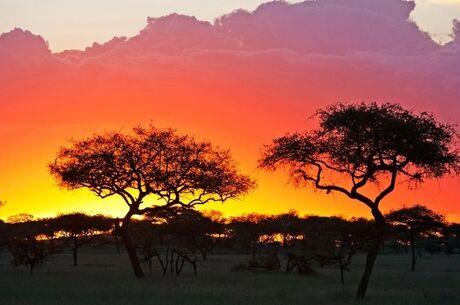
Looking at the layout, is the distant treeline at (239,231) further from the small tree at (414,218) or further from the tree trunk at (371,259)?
the tree trunk at (371,259)

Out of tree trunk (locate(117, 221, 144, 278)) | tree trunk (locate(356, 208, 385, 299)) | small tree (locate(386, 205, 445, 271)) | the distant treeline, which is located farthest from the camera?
the distant treeline

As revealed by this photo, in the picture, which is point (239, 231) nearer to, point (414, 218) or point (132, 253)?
point (414, 218)

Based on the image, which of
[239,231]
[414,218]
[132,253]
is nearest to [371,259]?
[132,253]

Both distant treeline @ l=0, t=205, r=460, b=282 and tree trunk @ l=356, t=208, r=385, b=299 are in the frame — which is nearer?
tree trunk @ l=356, t=208, r=385, b=299

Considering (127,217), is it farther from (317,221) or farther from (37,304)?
(317,221)

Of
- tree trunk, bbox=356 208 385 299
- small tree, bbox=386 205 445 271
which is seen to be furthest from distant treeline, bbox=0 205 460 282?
tree trunk, bbox=356 208 385 299

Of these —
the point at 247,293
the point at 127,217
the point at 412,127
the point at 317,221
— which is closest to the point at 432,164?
the point at 412,127

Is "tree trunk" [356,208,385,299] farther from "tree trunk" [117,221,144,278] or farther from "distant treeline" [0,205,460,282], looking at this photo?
"distant treeline" [0,205,460,282]

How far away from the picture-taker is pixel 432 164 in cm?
3494

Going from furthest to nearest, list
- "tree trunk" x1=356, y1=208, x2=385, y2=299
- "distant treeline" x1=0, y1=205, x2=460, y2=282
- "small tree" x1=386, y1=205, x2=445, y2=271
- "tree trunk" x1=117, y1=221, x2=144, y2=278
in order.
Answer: "distant treeline" x1=0, y1=205, x2=460, y2=282 < "small tree" x1=386, y1=205, x2=445, y2=271 < "tree trunk" x1=117, y1=221, x2=144, y2=278 < "tree trunk" x1=356, y1=208, x2=385, y2=299

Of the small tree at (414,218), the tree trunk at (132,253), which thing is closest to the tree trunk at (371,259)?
the tree trunk at (132,253)

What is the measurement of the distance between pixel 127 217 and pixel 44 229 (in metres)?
72.5

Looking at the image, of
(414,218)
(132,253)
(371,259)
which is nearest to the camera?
(371,259)

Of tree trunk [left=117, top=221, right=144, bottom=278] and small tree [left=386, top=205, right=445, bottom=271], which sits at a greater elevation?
small tree [left=386, top=205, right=445, bottom=271]
